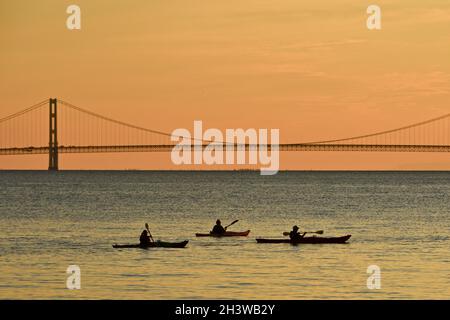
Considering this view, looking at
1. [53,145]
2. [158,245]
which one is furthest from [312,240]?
[53,145]

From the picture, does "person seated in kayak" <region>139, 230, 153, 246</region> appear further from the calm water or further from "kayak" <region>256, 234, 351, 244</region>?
"kayak" <region>256, 234, 351, 244</region>

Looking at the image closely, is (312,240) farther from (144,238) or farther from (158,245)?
(144,238)

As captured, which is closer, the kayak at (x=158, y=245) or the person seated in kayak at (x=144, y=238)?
the person seated in kayak at (x=144, y=238)

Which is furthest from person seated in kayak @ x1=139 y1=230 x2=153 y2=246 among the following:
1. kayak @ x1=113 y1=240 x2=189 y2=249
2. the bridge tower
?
the bridge tower

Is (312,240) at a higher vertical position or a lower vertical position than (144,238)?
lower

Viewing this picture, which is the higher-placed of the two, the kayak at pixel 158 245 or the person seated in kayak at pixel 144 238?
the person seated in kayak at pixel 144 238

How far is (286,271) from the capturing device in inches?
1198

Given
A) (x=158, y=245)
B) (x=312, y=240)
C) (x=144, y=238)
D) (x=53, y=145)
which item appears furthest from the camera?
(x=53, y=145)

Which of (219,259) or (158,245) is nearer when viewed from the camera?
(219,259)

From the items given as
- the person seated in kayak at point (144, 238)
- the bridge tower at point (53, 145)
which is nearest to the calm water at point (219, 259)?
the person seated in kayak at point (144, 238)

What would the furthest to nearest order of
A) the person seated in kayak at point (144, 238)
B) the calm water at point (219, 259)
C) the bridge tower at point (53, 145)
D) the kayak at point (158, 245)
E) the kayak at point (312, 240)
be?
the bridge tower at point (53, 145)
the kayak at point (312, 240)
the kayak at point (158, 245)
the person seated in kayak at point (144, 238)
the calm water at point (219, 259)

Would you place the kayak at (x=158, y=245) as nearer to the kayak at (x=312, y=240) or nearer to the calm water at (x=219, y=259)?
the calm water at (x=219, y=259)

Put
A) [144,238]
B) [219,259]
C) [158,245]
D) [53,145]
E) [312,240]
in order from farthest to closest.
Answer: [53,145]
[312,240]
[158,245]
[144,238]
[219,259]

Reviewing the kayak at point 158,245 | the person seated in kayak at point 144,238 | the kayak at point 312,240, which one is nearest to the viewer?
the person seated in kayak at point 144,238
